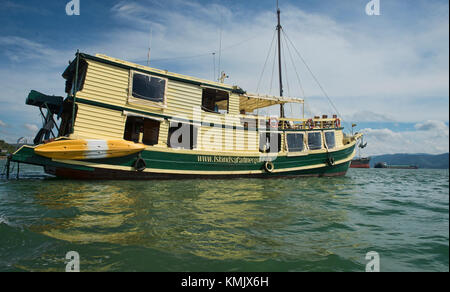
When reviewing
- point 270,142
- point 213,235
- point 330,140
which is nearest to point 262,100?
point 270,142

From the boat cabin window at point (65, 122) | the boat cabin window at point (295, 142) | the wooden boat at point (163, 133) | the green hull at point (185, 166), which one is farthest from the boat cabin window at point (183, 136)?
the boat cabin window at point (295, 142)

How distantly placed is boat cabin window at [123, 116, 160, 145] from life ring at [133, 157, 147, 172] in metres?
2.40

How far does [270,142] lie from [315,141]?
3084 millimetres

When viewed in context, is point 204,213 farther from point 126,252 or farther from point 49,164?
point 49,164

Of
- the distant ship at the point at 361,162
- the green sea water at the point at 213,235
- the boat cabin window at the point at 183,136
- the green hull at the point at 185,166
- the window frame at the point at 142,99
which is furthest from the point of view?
the distant ship at the point at 361,162

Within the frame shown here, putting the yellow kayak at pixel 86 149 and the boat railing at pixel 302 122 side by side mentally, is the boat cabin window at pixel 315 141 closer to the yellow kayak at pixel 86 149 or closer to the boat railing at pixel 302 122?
the boat railing at pixel 302 122

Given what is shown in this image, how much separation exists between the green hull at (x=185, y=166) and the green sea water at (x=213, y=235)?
2.91 m

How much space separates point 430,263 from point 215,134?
952 cm

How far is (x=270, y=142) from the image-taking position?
13.0 metres

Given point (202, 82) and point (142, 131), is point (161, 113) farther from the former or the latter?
point (202, 82)

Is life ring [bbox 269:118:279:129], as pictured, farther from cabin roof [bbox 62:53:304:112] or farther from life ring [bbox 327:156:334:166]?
life ring [bbox 327:156:334:166]

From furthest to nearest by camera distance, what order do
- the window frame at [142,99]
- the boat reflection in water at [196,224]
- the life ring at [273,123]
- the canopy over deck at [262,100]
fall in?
the canopy over deck at [262,100], the life ring at [273,123], the window frame at [142,99], the boat reflection in water at [196,224]

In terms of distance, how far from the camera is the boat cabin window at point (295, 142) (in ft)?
43.5

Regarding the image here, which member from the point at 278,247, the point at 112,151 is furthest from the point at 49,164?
the point at 278,247
